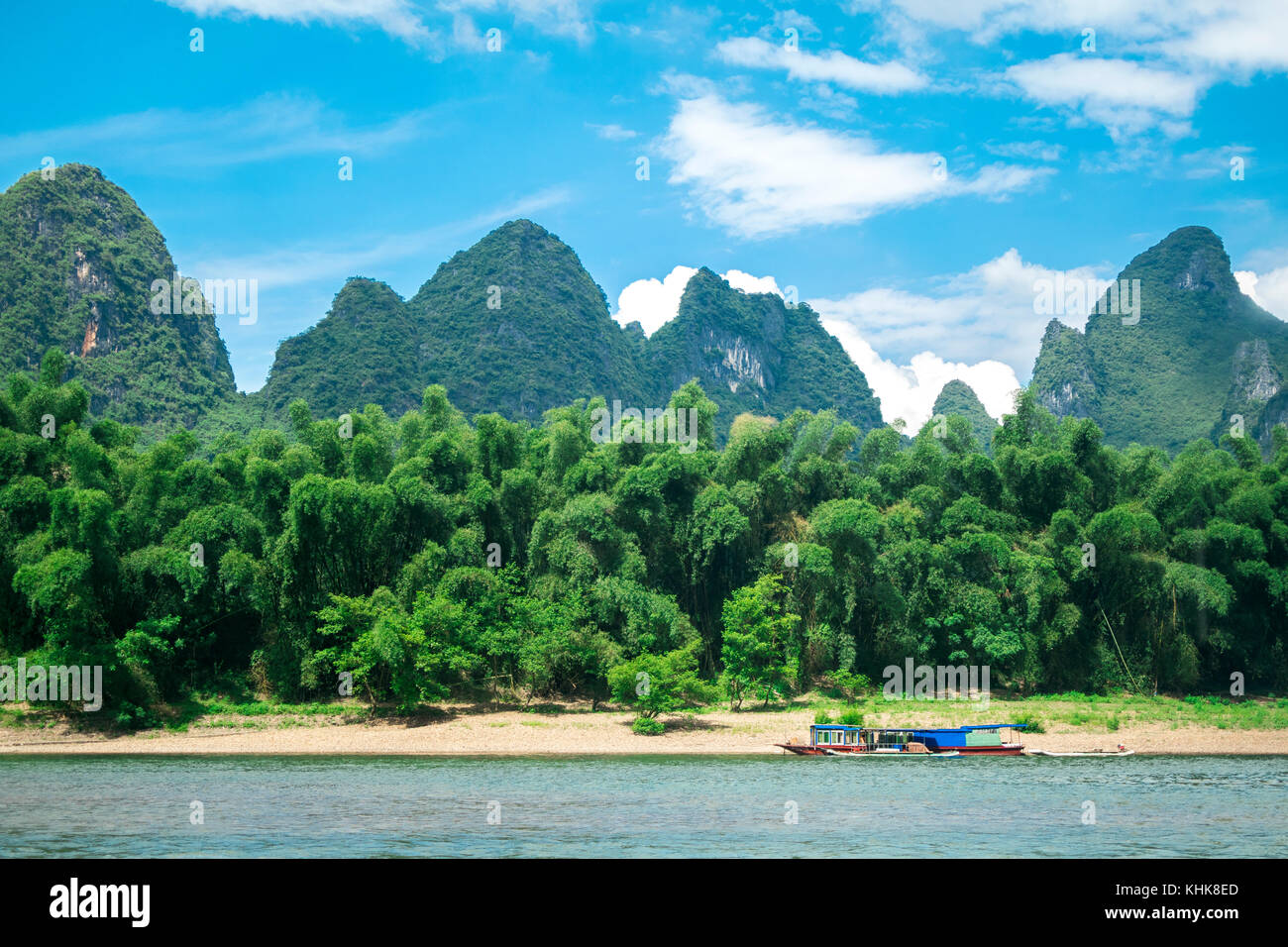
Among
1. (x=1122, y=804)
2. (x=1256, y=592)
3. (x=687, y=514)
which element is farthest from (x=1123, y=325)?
(x=1122, y=804)

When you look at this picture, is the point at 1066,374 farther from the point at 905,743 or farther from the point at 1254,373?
the point at 905,743

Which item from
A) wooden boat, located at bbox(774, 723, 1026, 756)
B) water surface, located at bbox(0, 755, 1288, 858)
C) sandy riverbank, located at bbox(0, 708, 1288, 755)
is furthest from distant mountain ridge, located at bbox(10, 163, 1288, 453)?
water surface, located at bbox(0, 755, 1288, 858)

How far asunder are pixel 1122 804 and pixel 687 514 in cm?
1899

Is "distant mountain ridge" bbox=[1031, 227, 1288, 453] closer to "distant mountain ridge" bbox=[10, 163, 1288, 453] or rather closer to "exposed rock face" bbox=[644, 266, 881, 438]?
"distant mountain ridge" bbox=[10, 163, 1288, 453]

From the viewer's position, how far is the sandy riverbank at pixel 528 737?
2870cm

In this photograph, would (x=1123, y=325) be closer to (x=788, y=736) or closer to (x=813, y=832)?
(x=788, y=736)

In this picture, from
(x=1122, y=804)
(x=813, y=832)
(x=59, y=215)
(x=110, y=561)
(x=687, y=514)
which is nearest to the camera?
(x=813, y=832)

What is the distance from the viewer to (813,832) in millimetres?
16406

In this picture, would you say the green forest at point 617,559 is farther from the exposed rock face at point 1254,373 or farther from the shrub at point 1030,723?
the exposed rock face at point 1254,373

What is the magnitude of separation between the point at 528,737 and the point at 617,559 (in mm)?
6883

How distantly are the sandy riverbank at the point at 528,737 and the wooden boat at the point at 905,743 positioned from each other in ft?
4.36

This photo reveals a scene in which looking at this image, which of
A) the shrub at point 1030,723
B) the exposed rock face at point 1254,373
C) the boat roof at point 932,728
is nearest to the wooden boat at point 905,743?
the boat roof at point 932,728

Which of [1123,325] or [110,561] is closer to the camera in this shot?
[110,561]

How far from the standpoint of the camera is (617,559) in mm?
34000
